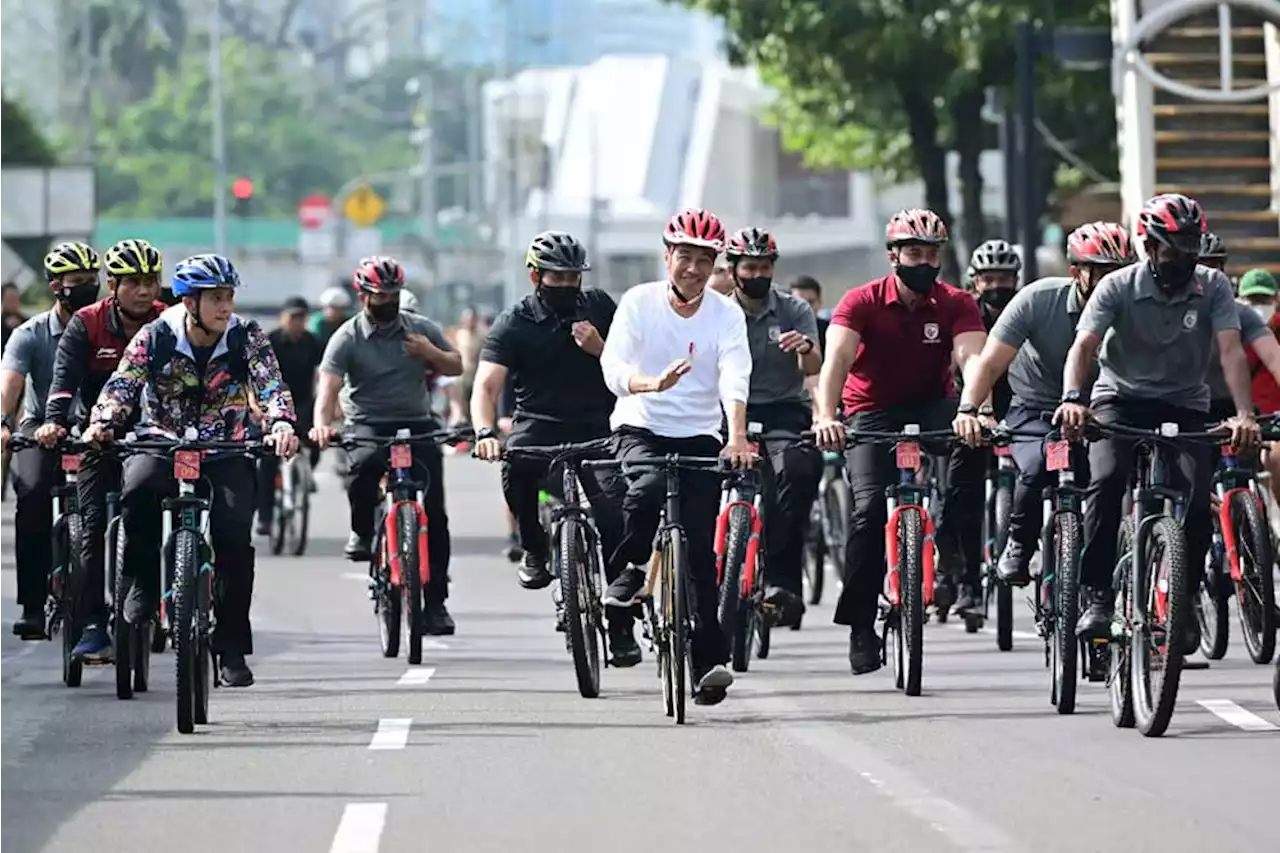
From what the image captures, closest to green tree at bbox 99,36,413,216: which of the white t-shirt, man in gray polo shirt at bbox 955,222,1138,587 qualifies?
man in gray polo shirt at bbox 955,222,1138,587

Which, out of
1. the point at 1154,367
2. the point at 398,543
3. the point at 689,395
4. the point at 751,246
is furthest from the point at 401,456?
the point at 1154,367

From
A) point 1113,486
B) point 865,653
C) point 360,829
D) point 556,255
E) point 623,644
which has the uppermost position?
point 556,255

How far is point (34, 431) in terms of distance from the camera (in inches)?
611

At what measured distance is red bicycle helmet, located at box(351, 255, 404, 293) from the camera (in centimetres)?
1733

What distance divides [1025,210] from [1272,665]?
15.2 meters

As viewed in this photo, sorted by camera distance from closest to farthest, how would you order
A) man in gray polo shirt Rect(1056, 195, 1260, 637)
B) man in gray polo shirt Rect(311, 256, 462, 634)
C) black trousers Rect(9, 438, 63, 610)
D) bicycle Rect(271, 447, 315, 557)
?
1. man in gray polo shirt Rect(1056, 195, 1260, 637)
2. black trousers Rect(9, 438, 63, 610)
3. man in gray polo shirt Rect(311, 256, 462, 634)
4. bicycle Rect(271, 447, 315, 557)

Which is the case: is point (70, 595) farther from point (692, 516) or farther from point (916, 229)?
point (916, 229)

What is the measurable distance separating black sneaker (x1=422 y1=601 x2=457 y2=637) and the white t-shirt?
151 inches

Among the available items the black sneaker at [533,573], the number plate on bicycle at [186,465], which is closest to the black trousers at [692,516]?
the number plate on bicycle at [186,465]

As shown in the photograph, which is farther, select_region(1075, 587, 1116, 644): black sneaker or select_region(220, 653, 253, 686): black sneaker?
select_region(220, 653, 253, 686): black sneaker

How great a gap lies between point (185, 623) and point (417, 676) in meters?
2.96

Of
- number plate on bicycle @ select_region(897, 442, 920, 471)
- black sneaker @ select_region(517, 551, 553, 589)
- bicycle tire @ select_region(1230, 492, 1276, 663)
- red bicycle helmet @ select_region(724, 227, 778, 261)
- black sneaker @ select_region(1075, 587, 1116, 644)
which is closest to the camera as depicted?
black sneaker @ select_region(1075, 587, 1116, 644)

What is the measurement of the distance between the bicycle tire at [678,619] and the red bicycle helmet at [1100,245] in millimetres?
2692

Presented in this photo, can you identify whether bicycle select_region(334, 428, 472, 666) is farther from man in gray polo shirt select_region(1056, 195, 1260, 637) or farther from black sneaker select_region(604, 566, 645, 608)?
man in gray polo shirt select_region(1056, 195, 1260, 637)
